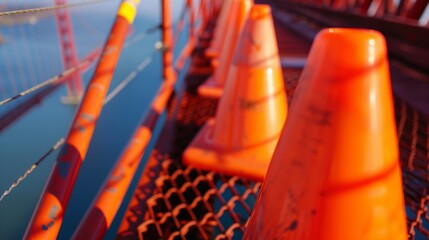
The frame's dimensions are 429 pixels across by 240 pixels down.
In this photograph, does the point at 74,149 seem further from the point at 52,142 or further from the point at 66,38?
the point at 66,38

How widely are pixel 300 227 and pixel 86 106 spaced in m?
0.76

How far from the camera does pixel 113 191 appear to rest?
3.97 ft

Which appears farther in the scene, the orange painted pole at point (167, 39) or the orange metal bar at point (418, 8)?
the orange metal bar at point (418, 8)

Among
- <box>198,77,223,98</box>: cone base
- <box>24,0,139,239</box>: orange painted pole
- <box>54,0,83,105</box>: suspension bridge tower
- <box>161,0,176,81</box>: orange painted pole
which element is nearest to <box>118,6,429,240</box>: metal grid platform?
<box>24,0,139,239</box>: orange painted pole

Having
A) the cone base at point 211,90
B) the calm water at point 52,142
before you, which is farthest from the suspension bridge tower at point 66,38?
the cone base at point 211,90

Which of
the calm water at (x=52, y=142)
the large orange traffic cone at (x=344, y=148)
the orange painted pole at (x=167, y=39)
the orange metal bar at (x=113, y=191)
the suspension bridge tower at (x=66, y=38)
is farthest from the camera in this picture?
the suspension bridge tower at (x=66, y=38)

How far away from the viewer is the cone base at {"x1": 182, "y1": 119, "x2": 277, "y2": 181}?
4.93 ft

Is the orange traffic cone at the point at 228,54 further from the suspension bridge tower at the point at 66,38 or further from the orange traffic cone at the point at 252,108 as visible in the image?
the suspension bridge tower at the point at 66,38

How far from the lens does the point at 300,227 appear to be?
72 centimetres

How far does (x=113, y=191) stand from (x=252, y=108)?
0.81m

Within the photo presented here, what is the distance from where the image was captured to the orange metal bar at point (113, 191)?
41.1 inches

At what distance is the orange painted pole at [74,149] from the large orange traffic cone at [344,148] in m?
0.62

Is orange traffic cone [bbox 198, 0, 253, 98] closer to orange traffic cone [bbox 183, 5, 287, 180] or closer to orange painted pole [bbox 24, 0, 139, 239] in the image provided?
orange traffic cone [bbox 183, 5, 287, 180]

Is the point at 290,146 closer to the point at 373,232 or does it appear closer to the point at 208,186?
the point at 373,232
